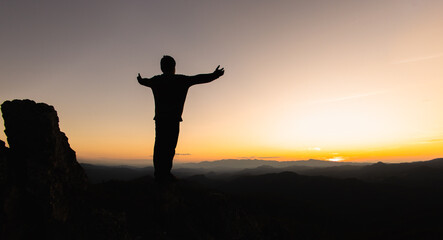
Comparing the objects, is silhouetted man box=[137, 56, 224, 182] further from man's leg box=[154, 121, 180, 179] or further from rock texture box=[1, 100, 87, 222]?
rock texture box=[1, 100, 87, 222]

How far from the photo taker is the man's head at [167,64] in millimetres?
5801

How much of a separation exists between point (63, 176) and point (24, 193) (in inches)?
58.9

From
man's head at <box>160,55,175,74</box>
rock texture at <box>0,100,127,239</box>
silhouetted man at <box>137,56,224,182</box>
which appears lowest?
rock texture at <box>0,100,127,239</box>

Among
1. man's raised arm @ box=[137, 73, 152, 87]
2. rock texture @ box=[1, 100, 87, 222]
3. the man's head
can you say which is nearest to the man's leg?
man's raised arm @ box=[137, 73, 152, 87]

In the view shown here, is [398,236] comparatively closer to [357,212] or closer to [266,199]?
[357,212]

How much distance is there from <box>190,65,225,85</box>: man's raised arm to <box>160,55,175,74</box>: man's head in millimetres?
599

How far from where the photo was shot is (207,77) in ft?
18.5

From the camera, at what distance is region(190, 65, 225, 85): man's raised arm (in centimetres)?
562

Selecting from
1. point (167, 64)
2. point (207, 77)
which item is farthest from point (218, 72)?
A: point (167, 64)

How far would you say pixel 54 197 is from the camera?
5840 millimetres

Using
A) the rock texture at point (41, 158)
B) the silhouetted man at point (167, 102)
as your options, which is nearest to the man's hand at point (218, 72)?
the silhouetted man at point (167, 102)

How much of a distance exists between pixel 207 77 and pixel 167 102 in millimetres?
1144

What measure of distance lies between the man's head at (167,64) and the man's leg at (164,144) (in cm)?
130

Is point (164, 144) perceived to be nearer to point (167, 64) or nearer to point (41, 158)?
point (167, 64)
